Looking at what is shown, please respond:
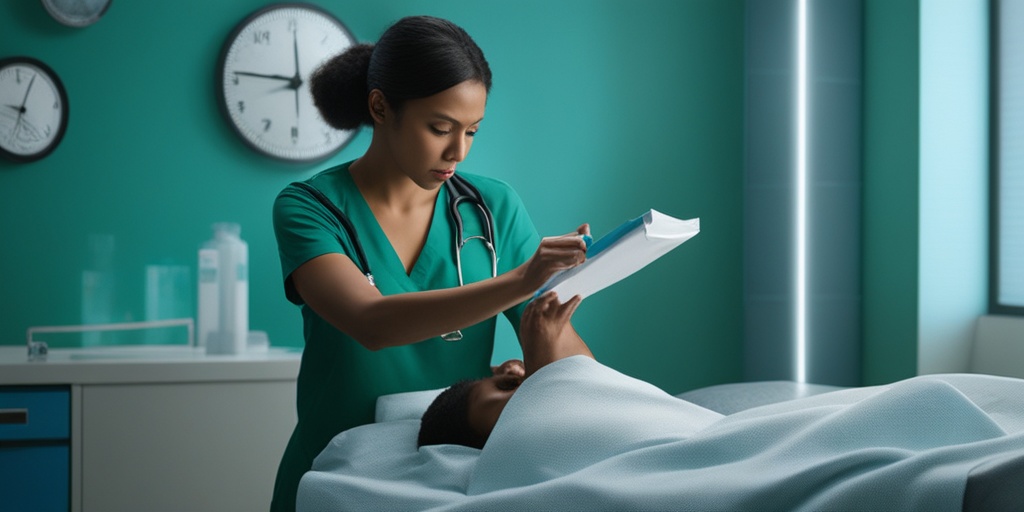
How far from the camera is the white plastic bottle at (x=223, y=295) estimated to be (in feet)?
8.29

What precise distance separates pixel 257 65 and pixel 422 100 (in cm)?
153

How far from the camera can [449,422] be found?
131cm

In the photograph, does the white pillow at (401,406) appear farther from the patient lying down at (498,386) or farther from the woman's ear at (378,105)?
the woman's ear at (378,105)

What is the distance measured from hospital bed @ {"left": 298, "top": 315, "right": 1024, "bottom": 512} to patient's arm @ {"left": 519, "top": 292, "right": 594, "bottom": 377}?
16cm

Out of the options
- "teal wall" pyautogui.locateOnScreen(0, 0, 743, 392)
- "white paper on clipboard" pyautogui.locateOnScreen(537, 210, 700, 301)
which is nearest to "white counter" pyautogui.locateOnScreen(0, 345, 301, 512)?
"teal wall" pyautogui.locateOnScreen(0, 0, 743, 392)

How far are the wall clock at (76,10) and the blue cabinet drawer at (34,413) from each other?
1.03 metres

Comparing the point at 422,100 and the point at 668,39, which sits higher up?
the point at 668,39

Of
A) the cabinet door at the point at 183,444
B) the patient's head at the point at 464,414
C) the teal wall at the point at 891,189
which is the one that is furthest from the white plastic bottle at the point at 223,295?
the teal wall at the point at 891,189

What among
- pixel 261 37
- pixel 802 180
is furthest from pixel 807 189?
pixel 261 37

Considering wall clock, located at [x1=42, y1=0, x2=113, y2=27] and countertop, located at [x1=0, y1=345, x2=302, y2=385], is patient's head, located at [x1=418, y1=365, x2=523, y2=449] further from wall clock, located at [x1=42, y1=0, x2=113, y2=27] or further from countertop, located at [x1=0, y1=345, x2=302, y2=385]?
wall clock, located at [x1=42, y1=0, x2=113, y2=27]

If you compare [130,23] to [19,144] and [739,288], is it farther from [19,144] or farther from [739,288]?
[739,288]

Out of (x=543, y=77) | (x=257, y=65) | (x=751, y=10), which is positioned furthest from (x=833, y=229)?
(x=257, y=65)

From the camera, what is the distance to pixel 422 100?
1.40 metres

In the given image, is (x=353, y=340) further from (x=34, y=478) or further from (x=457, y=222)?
(x=34, y=478)
